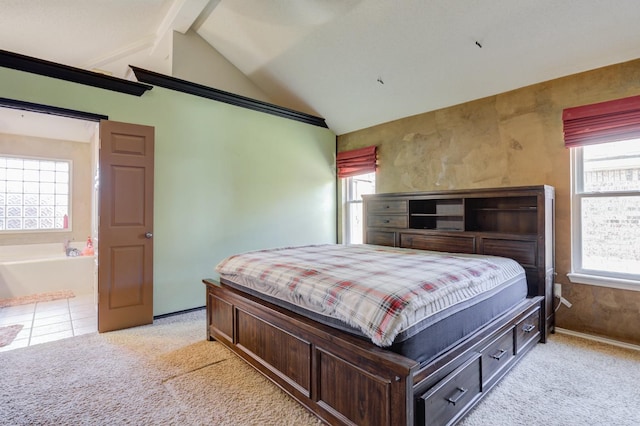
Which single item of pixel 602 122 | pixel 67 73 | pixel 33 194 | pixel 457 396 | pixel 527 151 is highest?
pixel 67 73

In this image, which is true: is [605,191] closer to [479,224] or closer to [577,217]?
[577,217]

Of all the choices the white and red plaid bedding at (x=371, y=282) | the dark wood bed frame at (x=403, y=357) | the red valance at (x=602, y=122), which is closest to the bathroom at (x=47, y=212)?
the dark wood bed frame at (x=403, y=357)

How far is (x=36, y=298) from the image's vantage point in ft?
13.7

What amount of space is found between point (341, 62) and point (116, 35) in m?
2.81

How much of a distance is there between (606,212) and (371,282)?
105 inches

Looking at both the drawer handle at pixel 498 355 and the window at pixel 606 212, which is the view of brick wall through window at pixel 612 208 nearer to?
the window at pixel 606 212

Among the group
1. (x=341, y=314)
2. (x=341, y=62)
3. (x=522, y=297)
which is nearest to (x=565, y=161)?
(x=522, y=297)

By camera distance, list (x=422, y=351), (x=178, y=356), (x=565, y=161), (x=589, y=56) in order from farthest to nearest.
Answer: (x=565, y=161)
(x=589, y=56)
(x=178, y=356)
(x=422, y=351)

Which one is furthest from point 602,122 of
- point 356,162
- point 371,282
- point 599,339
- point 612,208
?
point 356,162

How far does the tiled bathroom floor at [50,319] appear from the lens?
2.93 metres

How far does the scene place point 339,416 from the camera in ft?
5.26

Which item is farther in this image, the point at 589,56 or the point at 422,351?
the point at 589,56

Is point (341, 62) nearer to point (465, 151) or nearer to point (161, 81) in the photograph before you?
point (465, 151)

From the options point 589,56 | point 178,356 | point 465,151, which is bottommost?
point 178,356
